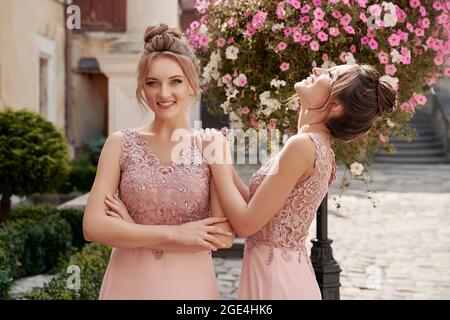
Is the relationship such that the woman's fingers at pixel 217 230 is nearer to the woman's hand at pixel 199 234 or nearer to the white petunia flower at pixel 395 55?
the woman's hand at pixel 199 234

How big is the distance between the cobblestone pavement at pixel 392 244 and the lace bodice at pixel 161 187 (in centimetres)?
241

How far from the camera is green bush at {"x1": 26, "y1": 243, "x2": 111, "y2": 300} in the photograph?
5.25 meters

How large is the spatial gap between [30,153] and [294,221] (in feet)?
20.7

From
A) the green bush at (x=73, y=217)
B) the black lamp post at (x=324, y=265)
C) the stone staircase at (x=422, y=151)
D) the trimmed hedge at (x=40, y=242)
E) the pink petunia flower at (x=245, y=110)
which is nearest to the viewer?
the pink petunia flower at (x=245, y=110)

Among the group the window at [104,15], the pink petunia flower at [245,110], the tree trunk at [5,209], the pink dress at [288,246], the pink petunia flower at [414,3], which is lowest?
the tree trunk at [5,209]

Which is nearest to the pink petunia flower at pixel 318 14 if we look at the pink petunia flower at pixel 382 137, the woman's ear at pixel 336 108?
the pink petunia flower at pixel 382 137

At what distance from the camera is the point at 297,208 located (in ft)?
8.57

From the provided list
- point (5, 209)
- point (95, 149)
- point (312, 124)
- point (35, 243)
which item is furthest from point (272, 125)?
point (95, 149)

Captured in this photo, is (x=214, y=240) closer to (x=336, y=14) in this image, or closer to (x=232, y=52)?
(x=232, y=52)

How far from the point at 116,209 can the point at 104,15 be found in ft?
53.9

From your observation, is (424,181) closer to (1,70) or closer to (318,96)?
(1,70)

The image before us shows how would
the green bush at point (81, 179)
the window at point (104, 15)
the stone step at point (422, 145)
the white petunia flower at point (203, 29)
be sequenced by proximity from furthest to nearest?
the stone step at point (422, 145)
the window at point (104, 15)
the green bush at point (81, 179)
the white petunia flower at point (203, 29)

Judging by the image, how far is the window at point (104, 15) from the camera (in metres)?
18.2

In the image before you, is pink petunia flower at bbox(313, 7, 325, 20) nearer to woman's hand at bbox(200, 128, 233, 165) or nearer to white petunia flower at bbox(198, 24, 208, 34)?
white petunia flower at bbox(198, 24, 208, 34)
